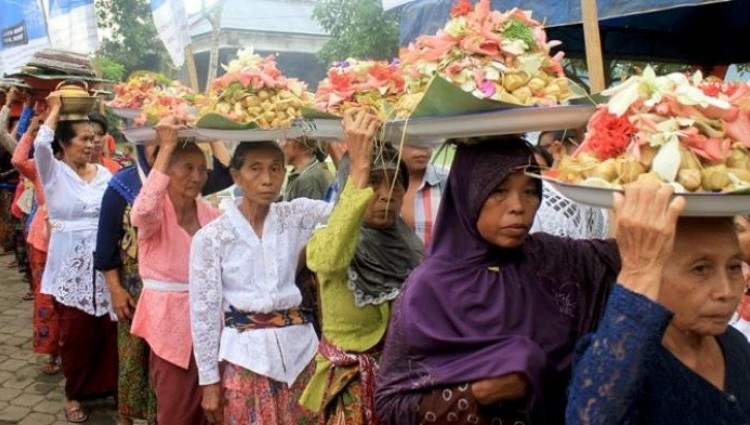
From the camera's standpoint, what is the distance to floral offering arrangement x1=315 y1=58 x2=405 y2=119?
2.89 m

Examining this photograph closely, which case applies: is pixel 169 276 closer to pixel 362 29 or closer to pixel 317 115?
pixel 317 115

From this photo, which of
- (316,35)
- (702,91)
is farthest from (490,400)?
(316,35)

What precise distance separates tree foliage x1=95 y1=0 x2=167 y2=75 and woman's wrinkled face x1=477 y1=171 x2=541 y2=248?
62.7 feet

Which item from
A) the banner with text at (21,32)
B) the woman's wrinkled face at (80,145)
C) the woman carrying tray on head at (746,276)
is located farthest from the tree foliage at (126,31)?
the woman carrying tray on head at (746,276)

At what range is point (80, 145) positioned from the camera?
229 inches

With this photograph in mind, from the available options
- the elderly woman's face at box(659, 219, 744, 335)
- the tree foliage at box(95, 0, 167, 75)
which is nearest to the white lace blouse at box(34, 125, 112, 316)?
the elderly woman's face at box(659, 219, 744, 335)

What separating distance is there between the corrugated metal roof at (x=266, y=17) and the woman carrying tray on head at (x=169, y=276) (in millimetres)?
20379

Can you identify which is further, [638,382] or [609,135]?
[609,135]

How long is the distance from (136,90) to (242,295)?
1981mm

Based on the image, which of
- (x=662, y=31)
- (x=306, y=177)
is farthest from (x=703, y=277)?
(x=662, y=31)

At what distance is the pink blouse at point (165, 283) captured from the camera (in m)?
4.09

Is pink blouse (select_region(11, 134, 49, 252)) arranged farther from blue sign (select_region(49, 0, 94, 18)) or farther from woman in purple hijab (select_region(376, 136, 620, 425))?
woman in purple hijab (select_region(376, 136, 620, 425))

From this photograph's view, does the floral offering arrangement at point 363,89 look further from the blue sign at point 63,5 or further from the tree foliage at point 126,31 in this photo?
the tree foliage at point 126,31

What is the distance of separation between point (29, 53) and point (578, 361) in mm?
8923
